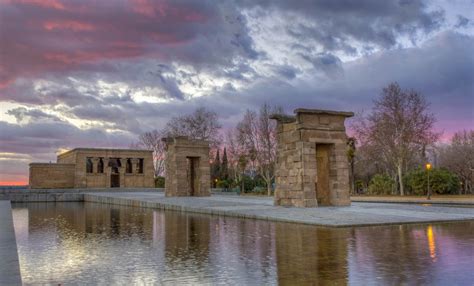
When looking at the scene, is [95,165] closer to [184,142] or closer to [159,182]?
[159,182]

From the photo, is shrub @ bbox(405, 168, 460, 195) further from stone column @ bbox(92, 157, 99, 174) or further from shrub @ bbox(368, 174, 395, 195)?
stone column @ bbox(92, 157, 99, 174)

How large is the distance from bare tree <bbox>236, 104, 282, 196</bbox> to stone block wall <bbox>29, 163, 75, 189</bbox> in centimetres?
1969

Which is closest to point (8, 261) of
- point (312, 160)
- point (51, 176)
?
point (312, 160)

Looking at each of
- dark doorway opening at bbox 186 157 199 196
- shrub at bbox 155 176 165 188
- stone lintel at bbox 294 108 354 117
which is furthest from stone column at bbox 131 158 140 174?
stone lintel at bbox 294 108 354 117

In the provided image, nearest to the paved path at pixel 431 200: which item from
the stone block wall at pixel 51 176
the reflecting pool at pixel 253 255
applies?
the reflecting pool at pixel 253 255

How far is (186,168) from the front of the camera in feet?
110

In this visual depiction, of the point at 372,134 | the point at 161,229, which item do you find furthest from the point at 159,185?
the point at 161,229

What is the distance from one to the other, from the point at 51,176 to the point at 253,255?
4837cm

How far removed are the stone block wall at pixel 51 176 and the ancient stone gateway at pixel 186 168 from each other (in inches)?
924

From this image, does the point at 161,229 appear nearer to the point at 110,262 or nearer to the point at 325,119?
the point at 110,262

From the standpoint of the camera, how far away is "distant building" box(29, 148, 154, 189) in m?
52.1

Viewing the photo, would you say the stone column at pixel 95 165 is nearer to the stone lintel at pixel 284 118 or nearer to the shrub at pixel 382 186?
the shrub at pixel 382 186

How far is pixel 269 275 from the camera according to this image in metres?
6.75

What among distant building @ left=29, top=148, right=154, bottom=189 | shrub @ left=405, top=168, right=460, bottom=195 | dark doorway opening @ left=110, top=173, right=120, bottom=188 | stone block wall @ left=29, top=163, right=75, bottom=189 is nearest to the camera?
shrub @ left=405, top=168, right=460, bottom=195
